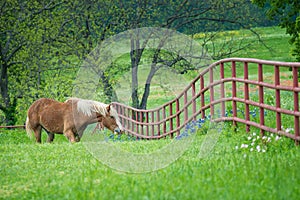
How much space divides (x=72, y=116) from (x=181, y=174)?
9.21 metres

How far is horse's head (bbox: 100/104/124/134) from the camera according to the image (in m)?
17.0

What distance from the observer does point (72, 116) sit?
16.8m

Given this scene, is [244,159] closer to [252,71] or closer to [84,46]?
[84,46]

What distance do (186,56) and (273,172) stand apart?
58.5 feet

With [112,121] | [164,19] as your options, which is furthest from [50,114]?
[164,19]

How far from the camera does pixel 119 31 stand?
84.1ft

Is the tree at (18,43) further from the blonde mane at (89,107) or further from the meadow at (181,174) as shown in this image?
the meadow at (181,174)

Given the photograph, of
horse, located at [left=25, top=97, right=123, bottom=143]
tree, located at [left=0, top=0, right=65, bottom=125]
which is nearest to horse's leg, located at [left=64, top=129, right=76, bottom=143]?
horse, located at [left=25, top=97, right=123, bottom=143]

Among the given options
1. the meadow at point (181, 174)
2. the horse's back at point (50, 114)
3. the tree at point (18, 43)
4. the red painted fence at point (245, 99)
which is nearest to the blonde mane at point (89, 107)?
the horse's back at point (50, 114)

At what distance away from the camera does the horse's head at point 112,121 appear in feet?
55.6

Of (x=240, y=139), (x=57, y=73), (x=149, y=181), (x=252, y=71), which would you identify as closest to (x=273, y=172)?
(x=149, y=181)

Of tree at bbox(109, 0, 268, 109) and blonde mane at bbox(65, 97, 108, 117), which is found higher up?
tree at bbox(109, 0, 268, 109)

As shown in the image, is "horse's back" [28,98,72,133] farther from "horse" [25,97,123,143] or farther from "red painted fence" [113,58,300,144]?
"red painted fence" [113,58,300,144]

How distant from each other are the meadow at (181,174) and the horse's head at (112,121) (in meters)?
4.67
